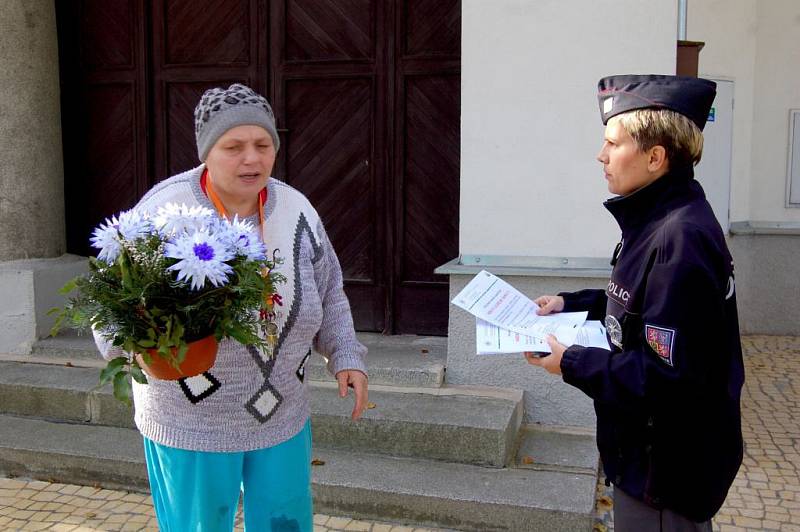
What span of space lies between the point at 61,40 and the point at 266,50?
1.89m

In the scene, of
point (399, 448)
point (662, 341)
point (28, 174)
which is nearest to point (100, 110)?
point (28, 174)

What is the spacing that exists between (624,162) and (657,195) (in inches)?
4.9

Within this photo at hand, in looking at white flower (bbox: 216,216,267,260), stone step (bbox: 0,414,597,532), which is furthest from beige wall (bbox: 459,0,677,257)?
white flower (bbox: 216,216,267,260)

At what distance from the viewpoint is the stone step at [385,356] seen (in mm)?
4961

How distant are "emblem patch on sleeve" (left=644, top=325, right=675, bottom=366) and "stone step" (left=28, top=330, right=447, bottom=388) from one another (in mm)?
3002

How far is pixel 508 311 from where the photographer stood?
244 centimetres

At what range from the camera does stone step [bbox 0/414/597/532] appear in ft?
12.7

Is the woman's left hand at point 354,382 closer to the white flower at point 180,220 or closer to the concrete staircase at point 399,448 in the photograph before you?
the white flower at point 180,220

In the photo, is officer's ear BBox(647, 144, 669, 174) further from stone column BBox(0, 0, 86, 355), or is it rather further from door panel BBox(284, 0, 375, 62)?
stone column BBox(0, 0, 86, 355)

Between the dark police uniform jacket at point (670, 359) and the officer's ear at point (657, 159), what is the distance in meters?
0.04

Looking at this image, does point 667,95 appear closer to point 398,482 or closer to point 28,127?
point 398,482

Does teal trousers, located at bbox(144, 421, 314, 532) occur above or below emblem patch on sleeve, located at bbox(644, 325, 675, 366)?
below

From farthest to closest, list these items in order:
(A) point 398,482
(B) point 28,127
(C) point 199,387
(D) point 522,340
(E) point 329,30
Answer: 1. (B) point 28,127
2. (E) point 329,30
3. (A) point 398,482
4. (C) point 199,387
5. (D) point 522,340

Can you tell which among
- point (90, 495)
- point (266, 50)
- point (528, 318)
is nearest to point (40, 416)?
point (90, 495)
